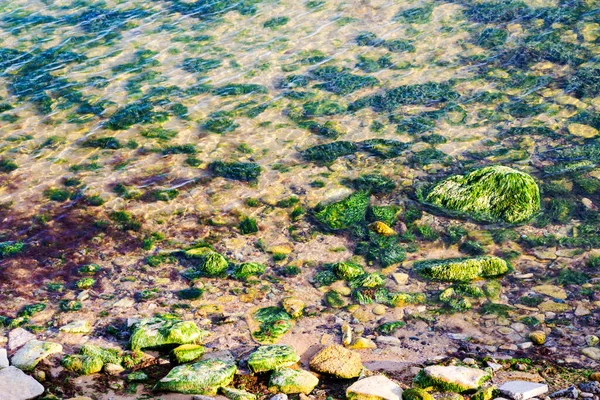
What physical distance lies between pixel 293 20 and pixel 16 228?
34.0ft

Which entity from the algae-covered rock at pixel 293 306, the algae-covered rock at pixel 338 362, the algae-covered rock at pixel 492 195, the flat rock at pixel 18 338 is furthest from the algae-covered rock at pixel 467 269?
the flat rock at pixel 18 338

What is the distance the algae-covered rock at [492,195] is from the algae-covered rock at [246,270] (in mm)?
3253

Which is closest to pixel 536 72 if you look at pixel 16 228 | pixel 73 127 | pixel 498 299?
pixel 498 299

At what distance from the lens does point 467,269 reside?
328 inches

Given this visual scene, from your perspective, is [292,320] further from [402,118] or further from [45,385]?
[402,118]

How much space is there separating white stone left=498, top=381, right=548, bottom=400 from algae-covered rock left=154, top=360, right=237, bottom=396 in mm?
2908

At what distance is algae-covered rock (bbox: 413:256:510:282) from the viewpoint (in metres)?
8.31

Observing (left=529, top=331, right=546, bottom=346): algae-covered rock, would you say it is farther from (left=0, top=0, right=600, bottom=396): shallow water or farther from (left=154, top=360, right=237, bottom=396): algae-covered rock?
(left=154, top=360, right=237, bottom=396): algae-covered rock

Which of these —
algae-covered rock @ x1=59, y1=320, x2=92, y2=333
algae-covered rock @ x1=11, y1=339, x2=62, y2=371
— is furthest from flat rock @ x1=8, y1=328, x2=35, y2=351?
algae-covered rock @ x1=59, y1=320, x2=92, y2=333

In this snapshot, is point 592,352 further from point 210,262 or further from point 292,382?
point 210,262

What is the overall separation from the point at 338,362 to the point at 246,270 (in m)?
2.48

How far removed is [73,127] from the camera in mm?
12633

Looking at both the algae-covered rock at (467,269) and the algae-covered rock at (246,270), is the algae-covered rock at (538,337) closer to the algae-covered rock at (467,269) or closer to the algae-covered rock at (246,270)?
the algae-covered rock at (467,269)

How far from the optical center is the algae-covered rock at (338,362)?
6562 millimetres
